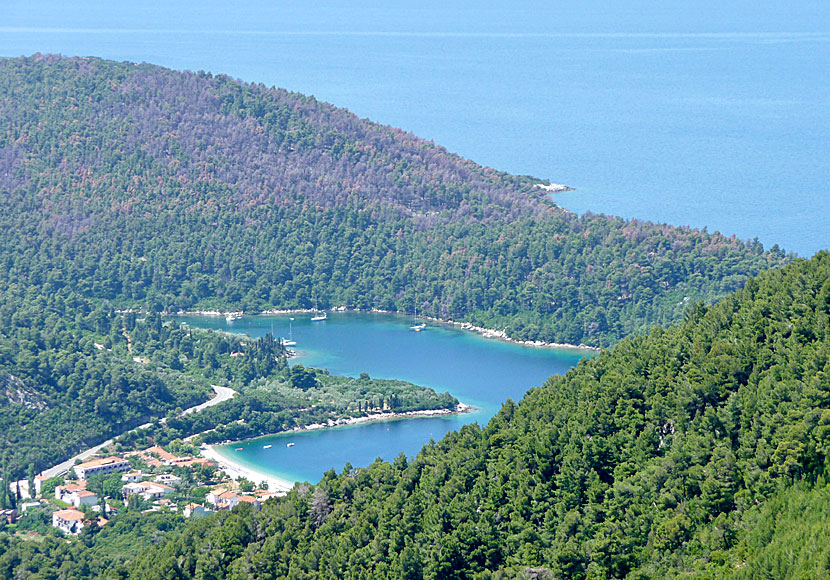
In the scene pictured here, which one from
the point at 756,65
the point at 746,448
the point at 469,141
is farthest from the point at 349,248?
the point at 756,65

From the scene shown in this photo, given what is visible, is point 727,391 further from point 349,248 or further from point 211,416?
point 349,248

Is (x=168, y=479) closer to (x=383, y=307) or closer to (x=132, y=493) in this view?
(x=132, y=493)

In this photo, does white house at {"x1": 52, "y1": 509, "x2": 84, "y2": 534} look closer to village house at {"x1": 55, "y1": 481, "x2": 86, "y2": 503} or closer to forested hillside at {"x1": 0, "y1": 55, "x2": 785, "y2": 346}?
village house at {"x1": 55, "y1": 481, "x2": 86, "y2": 503}

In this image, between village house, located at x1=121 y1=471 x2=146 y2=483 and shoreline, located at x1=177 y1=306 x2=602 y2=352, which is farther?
shoreline, located at x1=177 y1=306 x2=602 y2=352

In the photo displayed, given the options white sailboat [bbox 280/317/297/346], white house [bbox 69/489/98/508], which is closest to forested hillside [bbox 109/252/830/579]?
white house [bbox 69/489/98/508]

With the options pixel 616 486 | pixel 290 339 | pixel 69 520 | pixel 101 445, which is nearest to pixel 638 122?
pixel 290 339
